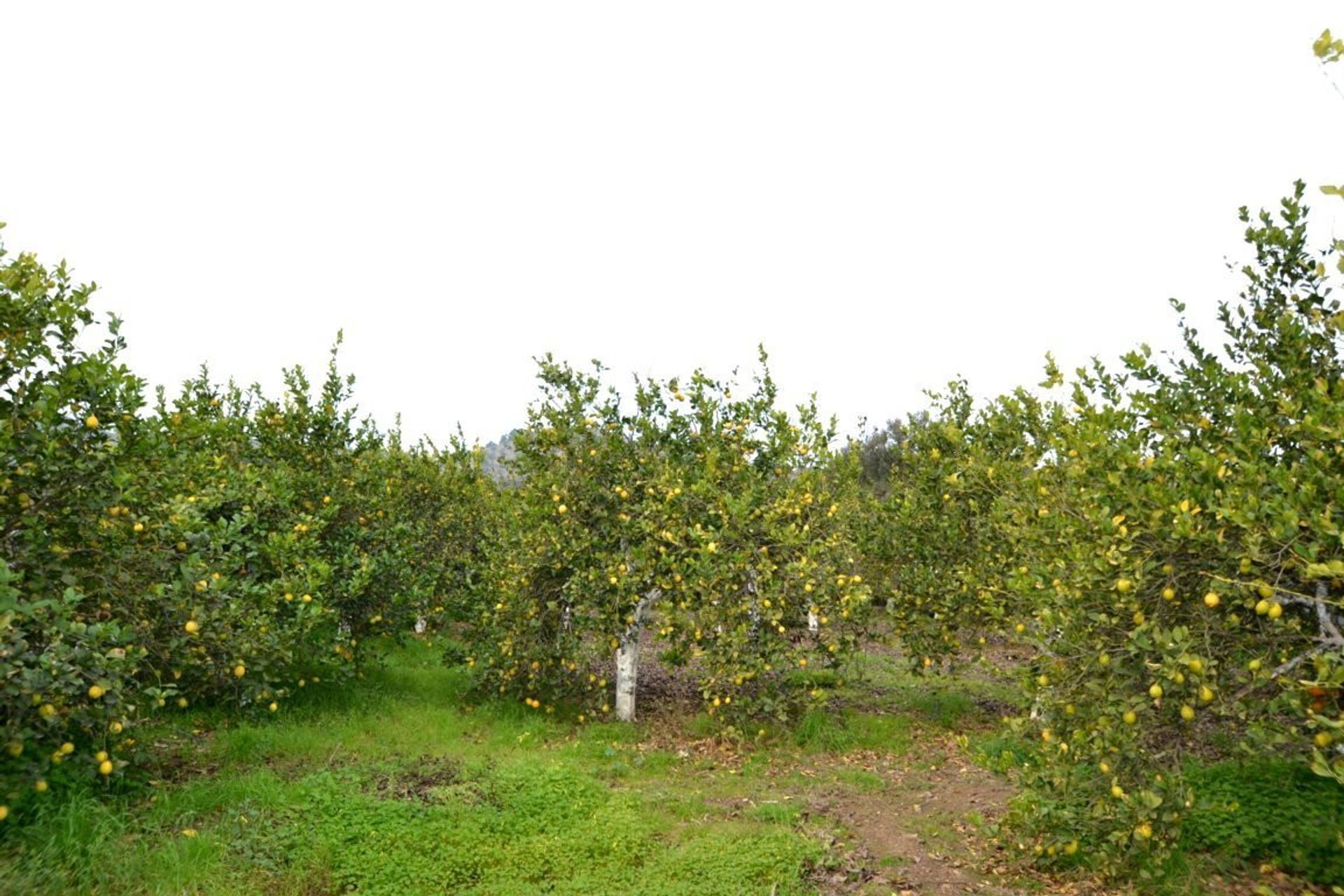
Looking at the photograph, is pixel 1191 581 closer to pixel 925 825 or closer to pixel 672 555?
pixel 925 825

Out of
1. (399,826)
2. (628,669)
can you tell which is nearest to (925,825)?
(628,669)

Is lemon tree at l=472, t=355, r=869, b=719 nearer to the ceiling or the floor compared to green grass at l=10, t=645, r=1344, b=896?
nearer to the ceiling

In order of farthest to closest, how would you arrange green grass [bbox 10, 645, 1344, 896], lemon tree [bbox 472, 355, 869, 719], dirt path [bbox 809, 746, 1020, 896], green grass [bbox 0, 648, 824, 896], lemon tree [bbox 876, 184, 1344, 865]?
lemon tree [bbox 472, 355, 869, 719] < dirt path [bbox 809, 746, 1020, 896] < green grass [bbox 10, 645, 1344, 896] < green grass [bbox 0, 648, 824, 896] < lemon tree [bbox 876, 184, 1344, 865]

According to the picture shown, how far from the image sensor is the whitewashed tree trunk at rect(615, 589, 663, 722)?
34.8 feet

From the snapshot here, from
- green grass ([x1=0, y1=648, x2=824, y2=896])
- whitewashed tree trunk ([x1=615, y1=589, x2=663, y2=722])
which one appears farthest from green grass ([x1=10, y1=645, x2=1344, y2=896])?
whitewashed tree trunk ([x1=615, y1=589, x2=663, y2=722])

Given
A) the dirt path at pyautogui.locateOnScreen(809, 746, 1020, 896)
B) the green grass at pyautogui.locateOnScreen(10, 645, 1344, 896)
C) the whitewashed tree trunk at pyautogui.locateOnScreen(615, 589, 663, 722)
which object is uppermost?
the whitewashed tree trunk at pyautogui.locateOnScreen(615, 589, 663, 722)

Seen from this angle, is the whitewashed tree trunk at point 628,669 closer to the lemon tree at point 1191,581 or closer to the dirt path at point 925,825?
the dirt path at point 925,825

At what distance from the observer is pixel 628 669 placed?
35.9 ft

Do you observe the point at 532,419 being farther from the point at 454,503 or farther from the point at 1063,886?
the point at 1063,886

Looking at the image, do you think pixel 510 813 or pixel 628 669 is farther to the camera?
pixel 628 669

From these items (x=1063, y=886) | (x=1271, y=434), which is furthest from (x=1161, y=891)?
(x=1271, y=434)

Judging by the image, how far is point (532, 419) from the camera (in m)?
11.1

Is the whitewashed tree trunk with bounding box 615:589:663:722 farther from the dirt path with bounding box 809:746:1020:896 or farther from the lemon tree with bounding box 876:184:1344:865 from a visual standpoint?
the lemon tree with bounding box 876:184:1344:865

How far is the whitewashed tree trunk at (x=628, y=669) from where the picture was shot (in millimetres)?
10594
